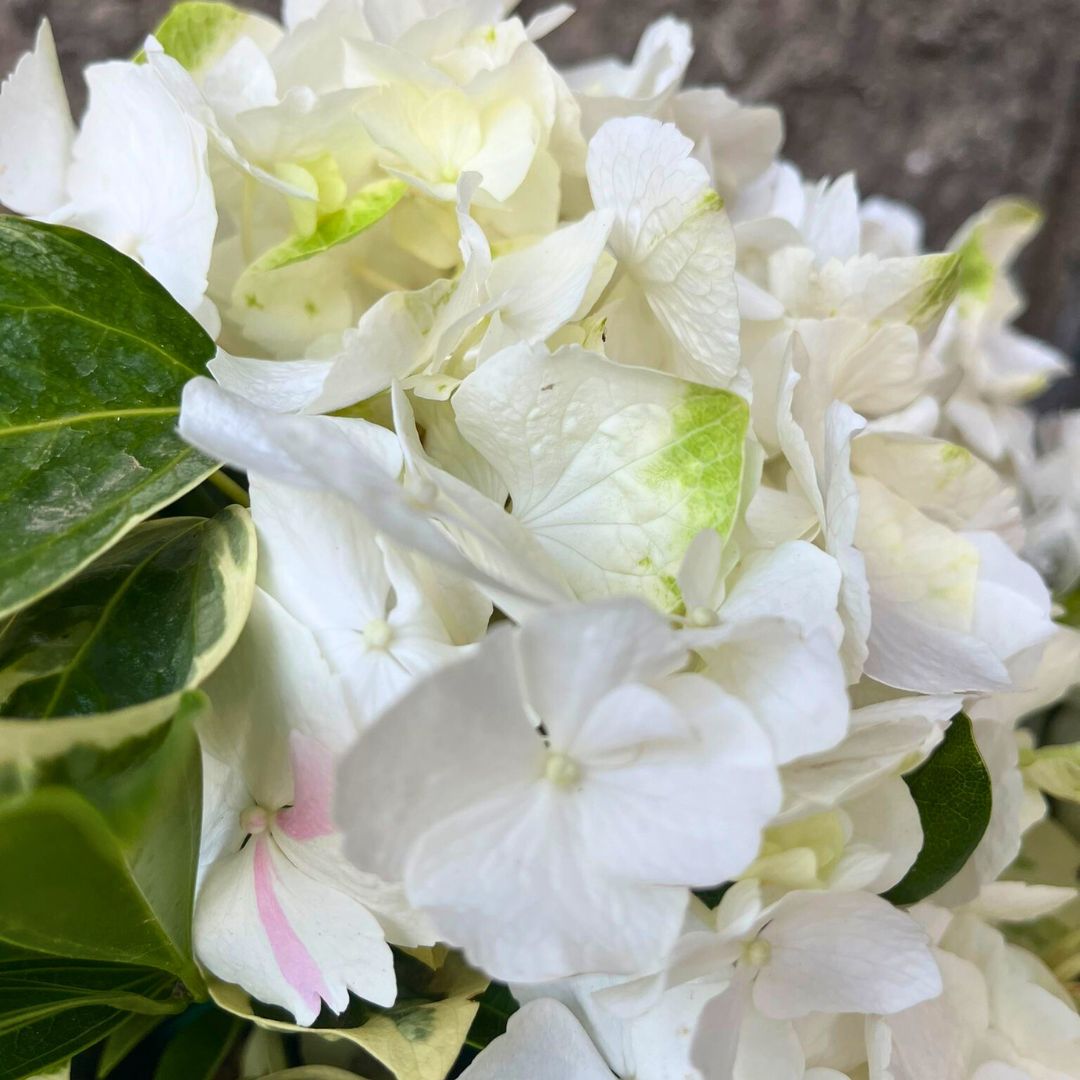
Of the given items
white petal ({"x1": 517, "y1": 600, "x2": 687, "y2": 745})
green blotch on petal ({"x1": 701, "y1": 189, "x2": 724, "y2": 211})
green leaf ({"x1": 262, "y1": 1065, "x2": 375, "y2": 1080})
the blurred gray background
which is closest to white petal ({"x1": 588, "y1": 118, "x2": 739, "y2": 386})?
green blotch on petal ({"x1": 701, "y1": 189, "x2": 724, "y2": 211})

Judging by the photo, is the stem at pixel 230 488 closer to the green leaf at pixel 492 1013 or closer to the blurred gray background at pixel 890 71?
the green leaf at pixel 492 1013

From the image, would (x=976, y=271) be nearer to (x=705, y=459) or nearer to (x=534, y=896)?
(x=705, y=459)

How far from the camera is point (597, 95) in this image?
0.39 metres

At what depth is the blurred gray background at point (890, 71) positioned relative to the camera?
2.20 ft

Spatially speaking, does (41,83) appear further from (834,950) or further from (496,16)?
(834,950)

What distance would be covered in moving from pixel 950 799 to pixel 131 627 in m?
0.25

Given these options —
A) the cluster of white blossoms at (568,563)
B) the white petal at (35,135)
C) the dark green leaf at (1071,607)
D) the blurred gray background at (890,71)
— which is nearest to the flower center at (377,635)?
the cluster of white blossoms at (568,563)

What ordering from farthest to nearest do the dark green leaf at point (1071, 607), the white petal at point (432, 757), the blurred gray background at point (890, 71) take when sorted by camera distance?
the blurred gray background at point (890, 71) < the dark green leaf at point (1071, 607) < the white petal at point (432, 757)

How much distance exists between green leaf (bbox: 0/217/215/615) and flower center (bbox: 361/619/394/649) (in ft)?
0.22

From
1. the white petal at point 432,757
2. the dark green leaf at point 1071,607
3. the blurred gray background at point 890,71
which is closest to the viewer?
the white petal at point 432,757

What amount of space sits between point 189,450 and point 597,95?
0.20 meters

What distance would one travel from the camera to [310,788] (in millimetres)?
277

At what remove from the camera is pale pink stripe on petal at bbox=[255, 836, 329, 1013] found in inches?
10.9

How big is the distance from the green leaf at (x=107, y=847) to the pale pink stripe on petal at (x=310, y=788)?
26mm
